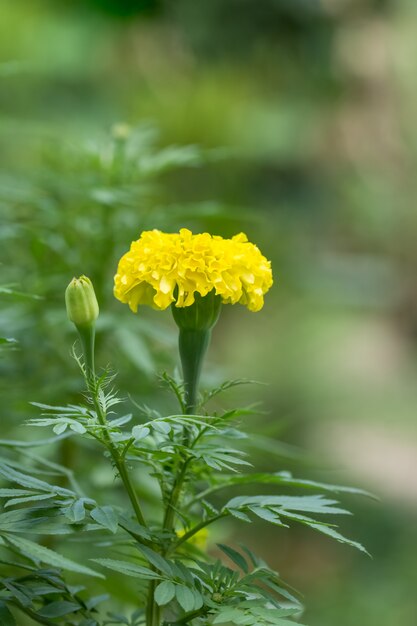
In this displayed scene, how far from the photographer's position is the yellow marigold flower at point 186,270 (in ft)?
1.36

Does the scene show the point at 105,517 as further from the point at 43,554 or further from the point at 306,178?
the point at 306,178

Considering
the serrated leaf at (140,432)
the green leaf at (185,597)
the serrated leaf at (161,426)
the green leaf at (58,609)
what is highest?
the serrated leaf at (161,426)

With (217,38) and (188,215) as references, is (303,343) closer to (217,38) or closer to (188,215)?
(217,38)

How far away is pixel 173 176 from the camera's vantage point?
338cm

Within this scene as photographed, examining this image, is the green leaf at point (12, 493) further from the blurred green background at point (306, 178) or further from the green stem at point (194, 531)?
the blurred green background at point (306, 178)

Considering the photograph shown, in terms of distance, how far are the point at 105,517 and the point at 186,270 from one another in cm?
11

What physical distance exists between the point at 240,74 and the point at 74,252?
3.41m

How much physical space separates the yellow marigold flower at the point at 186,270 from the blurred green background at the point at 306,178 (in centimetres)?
121

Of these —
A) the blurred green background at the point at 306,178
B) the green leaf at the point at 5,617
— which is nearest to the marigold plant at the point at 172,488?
the green leaf at the point at 5,617

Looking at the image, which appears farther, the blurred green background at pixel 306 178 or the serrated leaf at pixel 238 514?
the blurred green background at pixel 306 178

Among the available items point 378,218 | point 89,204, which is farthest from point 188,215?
point 378,218

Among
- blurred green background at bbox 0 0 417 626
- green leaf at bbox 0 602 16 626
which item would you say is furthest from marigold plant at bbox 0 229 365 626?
blurred green background at bbox 0 0 417 626

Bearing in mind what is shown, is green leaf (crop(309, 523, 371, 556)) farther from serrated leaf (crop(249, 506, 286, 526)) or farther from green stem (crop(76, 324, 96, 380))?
green stem (crop(76, 324, 96, 380))

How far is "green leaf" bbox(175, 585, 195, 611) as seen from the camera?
1.18ft
